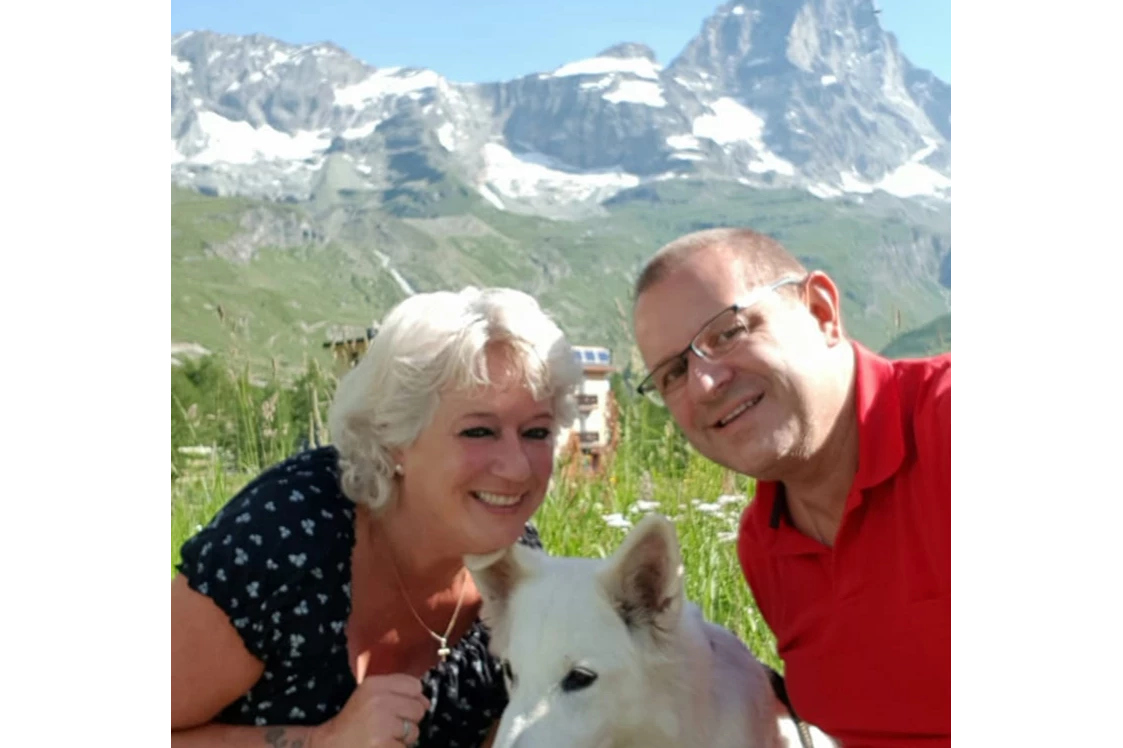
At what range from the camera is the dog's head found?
2.44 metres

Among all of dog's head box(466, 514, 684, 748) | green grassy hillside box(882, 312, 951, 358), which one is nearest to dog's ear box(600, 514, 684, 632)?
dog's head box(466, 514, 684, 748)

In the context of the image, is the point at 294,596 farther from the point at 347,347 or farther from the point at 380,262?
the point at 380,262

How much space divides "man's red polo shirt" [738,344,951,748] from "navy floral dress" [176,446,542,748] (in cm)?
97

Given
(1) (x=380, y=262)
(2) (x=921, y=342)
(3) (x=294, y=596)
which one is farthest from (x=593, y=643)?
(1) (x=380, y=262)

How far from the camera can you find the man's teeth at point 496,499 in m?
2.92

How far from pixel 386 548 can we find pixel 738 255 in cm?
138

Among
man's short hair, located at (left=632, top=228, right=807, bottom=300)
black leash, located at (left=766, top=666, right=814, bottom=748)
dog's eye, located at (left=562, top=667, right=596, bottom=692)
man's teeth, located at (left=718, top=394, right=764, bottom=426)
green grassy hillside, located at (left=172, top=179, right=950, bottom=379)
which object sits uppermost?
green grassy hillside, located at (left=172, top=179, right=950, bottom=379)

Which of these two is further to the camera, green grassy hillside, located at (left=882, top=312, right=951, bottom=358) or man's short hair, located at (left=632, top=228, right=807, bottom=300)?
green grassy hillside, located at (left=882, top=312, right=951, bottom=358)

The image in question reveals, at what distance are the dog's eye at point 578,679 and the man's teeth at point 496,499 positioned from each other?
60cm

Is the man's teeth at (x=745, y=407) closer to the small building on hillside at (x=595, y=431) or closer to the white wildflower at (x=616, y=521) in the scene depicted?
the white wildflower at (x=616, y=521)

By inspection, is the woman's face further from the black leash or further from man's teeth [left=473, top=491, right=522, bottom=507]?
the black leash
